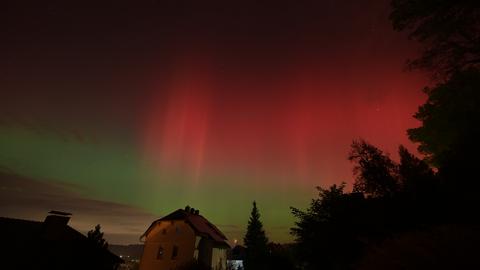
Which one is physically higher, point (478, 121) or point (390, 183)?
point (478, 121)

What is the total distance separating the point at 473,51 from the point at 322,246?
899 centimetres

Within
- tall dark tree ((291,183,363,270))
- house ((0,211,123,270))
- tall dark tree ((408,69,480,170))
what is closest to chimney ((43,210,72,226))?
house ((0,211,123,270))

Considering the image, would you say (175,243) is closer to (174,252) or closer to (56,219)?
(174,252)

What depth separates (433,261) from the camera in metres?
4.37

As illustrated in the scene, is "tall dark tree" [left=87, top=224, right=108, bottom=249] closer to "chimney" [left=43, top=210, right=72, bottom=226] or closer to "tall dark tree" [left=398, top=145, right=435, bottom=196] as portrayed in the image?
"chimney" [left=43, top=210, right=72, bottom=226]

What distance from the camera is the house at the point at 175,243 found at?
35.8 metres

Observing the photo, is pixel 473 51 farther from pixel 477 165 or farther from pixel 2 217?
pixel 2 217

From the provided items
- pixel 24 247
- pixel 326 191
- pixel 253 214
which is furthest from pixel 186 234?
pixel 326 191

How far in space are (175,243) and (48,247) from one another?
63.8 feet

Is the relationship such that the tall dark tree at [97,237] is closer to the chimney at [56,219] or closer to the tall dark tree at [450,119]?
the chimney at [56,219]

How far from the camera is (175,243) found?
3659 centimetres

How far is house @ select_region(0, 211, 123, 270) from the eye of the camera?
57.7 feet

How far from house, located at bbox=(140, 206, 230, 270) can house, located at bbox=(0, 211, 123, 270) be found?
50.3 ft

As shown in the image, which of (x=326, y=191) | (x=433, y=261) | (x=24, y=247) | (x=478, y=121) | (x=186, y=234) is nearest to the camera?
(x=433, y=261)
